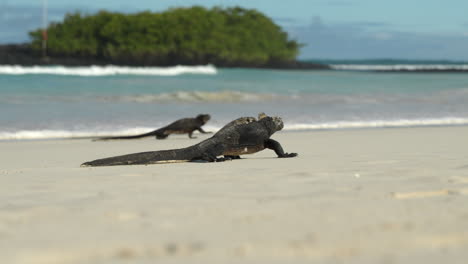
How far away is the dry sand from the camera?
8.54 feet

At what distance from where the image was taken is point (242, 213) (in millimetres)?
3375

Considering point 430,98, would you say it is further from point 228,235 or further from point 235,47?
point 235,47

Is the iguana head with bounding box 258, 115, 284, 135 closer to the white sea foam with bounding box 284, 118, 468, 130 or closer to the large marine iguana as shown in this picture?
the large marine iguana

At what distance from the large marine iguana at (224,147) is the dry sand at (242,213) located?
0.25m

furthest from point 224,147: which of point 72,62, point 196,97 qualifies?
point 72,62

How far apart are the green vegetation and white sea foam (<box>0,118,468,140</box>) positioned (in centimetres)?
7667

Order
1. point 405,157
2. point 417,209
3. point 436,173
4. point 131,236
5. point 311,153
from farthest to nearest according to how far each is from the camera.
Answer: point 311,153, point 405,157, point 436,173, point 417,209, point 131,236

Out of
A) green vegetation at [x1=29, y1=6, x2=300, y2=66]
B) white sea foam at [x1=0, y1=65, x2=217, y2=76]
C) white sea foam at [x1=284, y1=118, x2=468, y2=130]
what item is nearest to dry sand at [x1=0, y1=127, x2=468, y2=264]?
white sea foam at [x1=284, y1=118, x2=468, y2=130]

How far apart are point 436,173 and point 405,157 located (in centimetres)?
181

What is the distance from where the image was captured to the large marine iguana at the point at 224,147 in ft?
20.3

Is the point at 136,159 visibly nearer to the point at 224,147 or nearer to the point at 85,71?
the point at 224,147

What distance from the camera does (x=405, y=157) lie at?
22.0 ft

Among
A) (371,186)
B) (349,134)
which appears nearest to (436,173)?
(371,186)

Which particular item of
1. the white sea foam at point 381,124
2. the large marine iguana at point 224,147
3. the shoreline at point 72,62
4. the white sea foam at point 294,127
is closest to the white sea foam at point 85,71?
the white sea foam at point 294,127
